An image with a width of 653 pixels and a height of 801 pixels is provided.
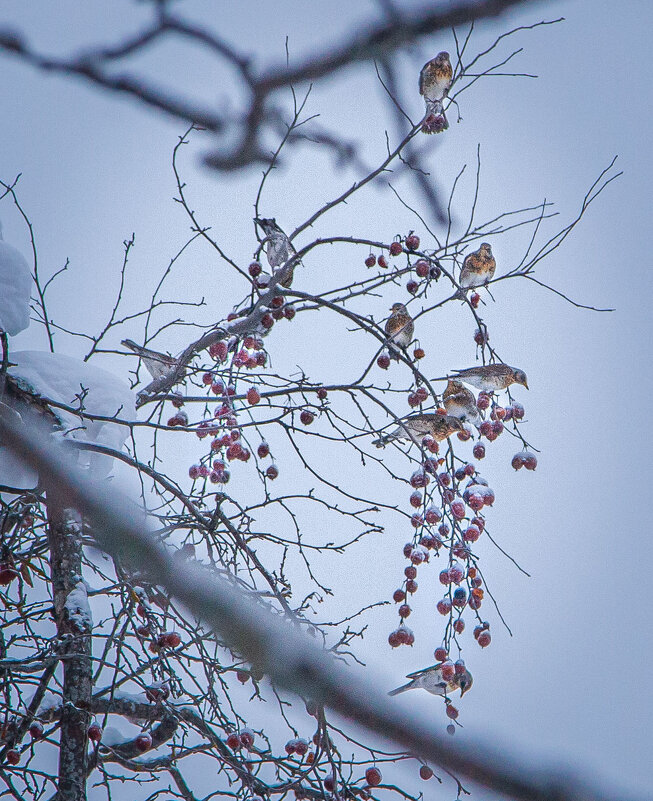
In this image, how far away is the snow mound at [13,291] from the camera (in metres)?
A: 1.96

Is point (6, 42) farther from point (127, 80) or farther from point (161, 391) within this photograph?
point (161, 391)

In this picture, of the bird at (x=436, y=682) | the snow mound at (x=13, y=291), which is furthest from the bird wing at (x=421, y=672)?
the snow mound at (x=13, y=291)

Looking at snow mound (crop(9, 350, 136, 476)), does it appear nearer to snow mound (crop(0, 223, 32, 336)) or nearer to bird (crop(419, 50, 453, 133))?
snow mound (crop(0, 223, 32, 336))

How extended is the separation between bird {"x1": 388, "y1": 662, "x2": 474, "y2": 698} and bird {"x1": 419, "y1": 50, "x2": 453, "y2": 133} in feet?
5.96

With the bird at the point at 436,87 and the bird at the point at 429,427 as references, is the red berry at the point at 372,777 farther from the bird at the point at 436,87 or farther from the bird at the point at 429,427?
the bird at the point at 436,87

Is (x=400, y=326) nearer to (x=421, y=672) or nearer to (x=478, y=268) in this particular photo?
(x=478, y=268)

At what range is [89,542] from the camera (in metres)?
2.41

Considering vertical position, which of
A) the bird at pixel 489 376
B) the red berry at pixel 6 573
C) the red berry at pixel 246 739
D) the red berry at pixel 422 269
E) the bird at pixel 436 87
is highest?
the bird at pixel 436 87

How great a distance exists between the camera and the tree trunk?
7.03 ft

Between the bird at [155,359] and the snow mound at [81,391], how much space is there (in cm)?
37

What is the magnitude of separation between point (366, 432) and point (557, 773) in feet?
7.14

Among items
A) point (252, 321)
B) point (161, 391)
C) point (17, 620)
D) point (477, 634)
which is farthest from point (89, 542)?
point (477, 634)

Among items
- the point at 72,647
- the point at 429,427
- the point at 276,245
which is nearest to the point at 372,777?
the point at 72,647

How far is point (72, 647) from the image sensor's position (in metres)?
2.28
